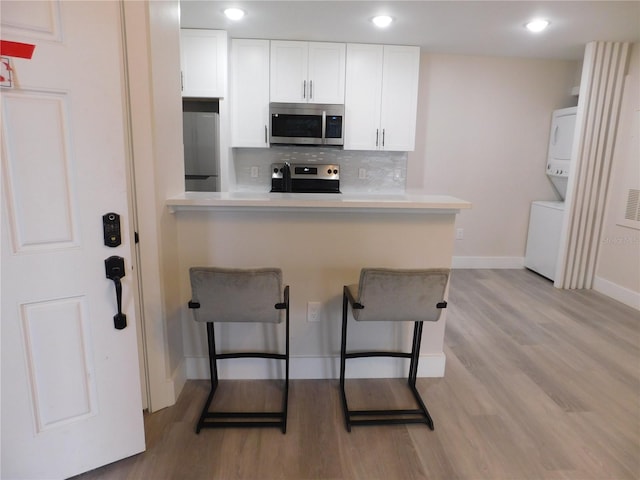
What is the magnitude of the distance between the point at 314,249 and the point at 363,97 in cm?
244

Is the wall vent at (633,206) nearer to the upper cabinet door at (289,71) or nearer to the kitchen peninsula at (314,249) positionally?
the kitchen peninsula at (314,249)

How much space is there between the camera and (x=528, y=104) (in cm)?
449

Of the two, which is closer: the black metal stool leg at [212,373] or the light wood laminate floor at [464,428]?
Result: the light wood laminate floor at [464,428]

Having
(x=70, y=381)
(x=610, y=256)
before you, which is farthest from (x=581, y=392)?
(x=70, y=381)

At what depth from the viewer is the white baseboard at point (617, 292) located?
357 cm

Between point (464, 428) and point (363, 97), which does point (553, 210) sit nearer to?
point (363, 97)

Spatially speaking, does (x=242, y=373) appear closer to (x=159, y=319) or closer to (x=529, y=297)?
(x=159, y=319)

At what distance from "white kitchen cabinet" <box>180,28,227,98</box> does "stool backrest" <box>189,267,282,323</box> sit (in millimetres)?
2528

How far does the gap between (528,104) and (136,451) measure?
16.2 feet

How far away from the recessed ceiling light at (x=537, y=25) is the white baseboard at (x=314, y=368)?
9.36 ft

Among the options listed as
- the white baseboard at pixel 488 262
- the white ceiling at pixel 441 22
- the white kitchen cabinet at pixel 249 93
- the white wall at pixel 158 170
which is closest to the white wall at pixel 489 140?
the white baseboard at pixel 488 262

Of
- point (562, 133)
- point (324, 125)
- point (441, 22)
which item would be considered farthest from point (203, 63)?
point (562, 133)

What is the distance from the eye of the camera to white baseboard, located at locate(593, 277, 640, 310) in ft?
11.7

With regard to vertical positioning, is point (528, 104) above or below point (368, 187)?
above
